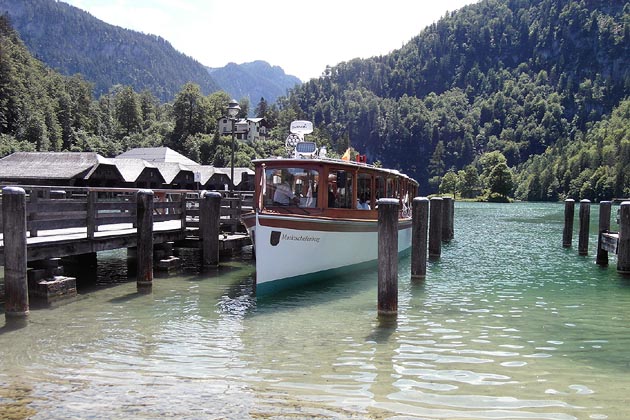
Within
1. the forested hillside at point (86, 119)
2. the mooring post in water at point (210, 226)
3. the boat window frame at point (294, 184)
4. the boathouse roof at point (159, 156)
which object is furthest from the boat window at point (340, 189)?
the forested hillside at point (86, 119)

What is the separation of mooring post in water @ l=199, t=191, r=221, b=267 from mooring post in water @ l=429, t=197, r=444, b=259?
360 inches

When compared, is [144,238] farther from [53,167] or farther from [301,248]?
[53,167]

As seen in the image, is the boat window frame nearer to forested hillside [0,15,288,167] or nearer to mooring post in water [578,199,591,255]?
mooring post in water [578,199,591,255]

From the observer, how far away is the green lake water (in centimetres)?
756

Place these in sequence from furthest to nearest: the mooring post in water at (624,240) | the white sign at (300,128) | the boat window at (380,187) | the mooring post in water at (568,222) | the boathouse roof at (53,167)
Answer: the boathouse roof at (53,167), the mooring post in water at (568,222), the boat window at (380,187), the white sign at (300,128), the mooring post in water at (624,240)

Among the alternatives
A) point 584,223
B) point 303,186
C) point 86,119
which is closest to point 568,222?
point 584,223

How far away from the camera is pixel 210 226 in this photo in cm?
1936

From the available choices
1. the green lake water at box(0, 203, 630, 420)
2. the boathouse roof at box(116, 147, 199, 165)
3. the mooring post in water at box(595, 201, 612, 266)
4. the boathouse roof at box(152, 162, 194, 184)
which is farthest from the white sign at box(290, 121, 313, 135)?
the boathouse roof at box(116, 147, 199, 165)

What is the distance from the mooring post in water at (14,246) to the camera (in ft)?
37.4

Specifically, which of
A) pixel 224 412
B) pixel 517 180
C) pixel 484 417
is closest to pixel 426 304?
pixel 484 417

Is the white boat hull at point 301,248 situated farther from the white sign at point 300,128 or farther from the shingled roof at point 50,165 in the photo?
the shingled roof at point 50,165

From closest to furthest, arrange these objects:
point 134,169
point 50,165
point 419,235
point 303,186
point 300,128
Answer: point 303,186 → point 419,235 → point 300,128 → point 50,165 → point 134,169

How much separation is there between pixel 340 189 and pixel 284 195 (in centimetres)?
193

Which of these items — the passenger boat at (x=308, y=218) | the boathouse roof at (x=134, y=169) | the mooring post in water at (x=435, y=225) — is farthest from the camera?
the boathouse roof at (x=134, y=169)
